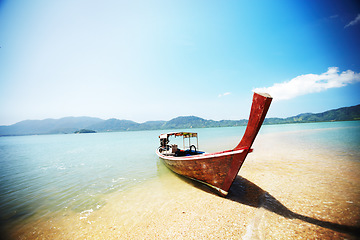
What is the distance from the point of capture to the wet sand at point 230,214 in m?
4.65

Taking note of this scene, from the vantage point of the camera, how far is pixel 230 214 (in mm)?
5609

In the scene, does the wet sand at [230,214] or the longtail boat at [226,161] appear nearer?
the wet sand at [230,214]

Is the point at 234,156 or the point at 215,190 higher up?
the point at 234,156

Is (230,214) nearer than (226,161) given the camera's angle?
Yes

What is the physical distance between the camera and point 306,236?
4.16 metres

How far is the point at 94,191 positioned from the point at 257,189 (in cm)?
1066

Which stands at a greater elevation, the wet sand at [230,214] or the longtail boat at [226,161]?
the longtail boat at [226,161]

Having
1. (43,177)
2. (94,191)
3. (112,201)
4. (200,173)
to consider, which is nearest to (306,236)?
(200,173)

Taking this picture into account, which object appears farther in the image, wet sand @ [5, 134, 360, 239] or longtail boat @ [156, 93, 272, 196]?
longtail boat @ [156, 93, 272, 196]

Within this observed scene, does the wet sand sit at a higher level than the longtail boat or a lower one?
lower

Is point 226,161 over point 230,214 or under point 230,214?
over

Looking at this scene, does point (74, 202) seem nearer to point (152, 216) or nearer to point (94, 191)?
point (94, 191)

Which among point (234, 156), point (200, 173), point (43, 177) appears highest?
point (234, 156)

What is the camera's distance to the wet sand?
4.65 meters
